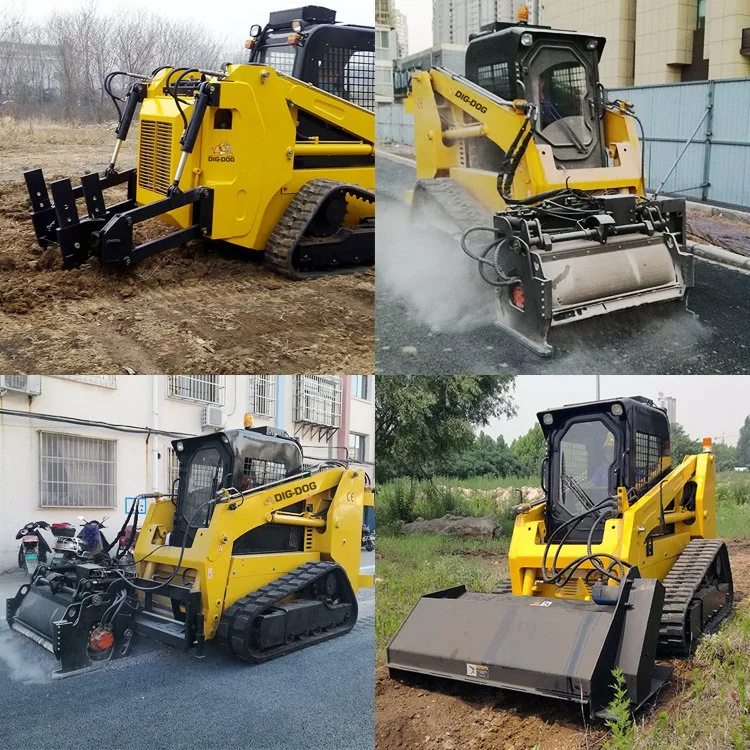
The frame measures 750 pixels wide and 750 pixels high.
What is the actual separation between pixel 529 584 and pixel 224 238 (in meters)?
3.90

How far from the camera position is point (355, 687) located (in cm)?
459

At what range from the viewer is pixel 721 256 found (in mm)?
7949

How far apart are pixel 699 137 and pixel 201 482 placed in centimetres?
1012

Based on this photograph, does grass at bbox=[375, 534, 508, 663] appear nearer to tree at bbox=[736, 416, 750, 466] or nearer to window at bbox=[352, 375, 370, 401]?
window at bbox=[352, 375, 370, 401]

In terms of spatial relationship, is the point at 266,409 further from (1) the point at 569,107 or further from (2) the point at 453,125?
(1) the point at 569,107

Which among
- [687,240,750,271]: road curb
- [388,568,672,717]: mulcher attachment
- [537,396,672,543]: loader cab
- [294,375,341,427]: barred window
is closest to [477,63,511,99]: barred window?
[687,240,750,271]: road curb

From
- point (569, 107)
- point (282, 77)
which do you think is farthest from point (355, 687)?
point (569, 107)

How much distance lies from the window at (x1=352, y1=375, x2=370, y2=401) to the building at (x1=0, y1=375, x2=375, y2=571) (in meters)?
0.02

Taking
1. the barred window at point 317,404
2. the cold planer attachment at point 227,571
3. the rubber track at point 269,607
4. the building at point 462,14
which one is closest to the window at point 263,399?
the barred window at point 317,404

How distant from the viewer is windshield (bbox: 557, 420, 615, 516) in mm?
4883

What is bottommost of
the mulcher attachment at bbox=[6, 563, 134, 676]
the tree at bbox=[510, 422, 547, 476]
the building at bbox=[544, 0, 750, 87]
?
the tree at bbox=[510, 422, 547, 476]

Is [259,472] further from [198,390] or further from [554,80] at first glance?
[554,80]

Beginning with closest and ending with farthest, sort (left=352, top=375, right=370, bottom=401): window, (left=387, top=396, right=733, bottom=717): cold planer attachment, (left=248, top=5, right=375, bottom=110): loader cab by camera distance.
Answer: (left=387, top=396, right=733, bottom=717): cold planer attachment, (left=352, top=375, right=370, bottom=401): window, (left=248, top=5, right=375, bottom=110): loader cab

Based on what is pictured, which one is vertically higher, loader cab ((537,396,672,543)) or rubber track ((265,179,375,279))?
rubber track ((265,179,375,279))
